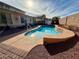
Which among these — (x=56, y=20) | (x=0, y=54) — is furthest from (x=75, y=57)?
(x=56, y=20)

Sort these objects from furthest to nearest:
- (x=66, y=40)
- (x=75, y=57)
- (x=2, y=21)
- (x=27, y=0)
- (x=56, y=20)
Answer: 1. (x=56, y=20)
2. (x=2, y=21)
3. (x=27, y=0)
4. (x=66, y=40)
5. (x=75, y=57)

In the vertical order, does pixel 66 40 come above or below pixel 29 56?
above

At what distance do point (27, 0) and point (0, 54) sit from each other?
17.4 feet

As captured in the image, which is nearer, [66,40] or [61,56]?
[61,56]

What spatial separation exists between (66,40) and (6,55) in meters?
4.25

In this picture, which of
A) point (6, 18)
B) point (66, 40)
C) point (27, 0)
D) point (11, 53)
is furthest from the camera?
point (6, 18)

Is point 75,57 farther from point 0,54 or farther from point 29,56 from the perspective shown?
point 0,54

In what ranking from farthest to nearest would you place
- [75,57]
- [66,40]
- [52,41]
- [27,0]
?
[27,0], [66,40], [52,41], [75,57]

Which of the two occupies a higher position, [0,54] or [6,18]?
[6,18]

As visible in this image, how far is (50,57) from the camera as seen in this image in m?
3.24

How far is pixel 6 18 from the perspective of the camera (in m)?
10.3

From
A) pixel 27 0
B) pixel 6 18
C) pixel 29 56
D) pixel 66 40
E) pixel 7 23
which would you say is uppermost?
pixel 27 0

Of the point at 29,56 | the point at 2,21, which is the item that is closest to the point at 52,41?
the point at 29,56

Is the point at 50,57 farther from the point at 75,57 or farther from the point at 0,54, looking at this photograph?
the point at 0,54
